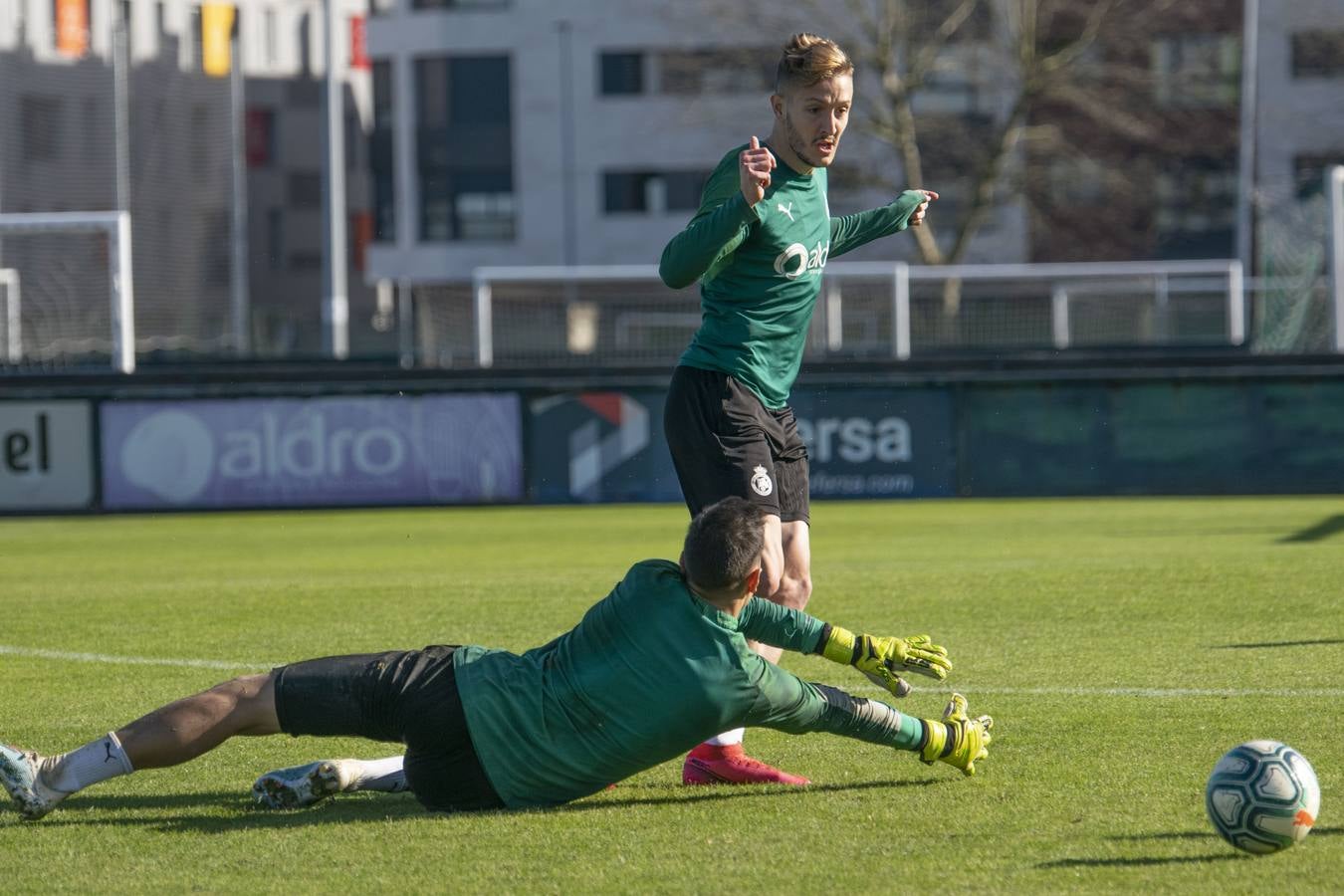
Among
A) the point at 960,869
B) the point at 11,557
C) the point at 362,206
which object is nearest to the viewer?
the point at 960,869

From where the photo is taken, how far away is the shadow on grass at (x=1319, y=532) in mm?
13984

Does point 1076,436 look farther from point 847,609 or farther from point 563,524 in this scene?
point 847,609

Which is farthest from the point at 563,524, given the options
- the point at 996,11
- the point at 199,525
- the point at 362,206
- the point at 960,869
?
the point at 362,206

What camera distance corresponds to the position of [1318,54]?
51.0 metres

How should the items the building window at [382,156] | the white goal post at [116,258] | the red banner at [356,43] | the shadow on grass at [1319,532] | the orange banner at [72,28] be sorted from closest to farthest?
the shadow on grass at [1319,532] < the white goal post at [116,258] < the building window at [382,156] < the orange banner at [72,28] < the red banner at [356,43]

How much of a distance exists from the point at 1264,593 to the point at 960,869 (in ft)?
20.0

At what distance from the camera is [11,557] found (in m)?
15.2

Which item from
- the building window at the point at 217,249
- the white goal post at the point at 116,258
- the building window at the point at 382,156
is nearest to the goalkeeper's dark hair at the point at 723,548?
the white goal post at the point at 116,258

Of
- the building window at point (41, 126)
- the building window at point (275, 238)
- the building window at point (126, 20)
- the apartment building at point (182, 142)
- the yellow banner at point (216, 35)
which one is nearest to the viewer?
the building window at point (41, 126)

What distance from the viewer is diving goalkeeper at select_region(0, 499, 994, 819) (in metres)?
5.45

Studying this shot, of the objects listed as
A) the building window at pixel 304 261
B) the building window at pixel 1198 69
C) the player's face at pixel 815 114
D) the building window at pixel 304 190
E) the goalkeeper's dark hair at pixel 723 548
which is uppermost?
the building window at pixel 1198 69

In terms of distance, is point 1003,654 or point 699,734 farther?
point 1003,654

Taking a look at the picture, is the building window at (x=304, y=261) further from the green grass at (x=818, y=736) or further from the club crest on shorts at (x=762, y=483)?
the club crest on shorts at (x=762, y=483)

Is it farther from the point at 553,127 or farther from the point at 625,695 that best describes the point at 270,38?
the point at 625,695
